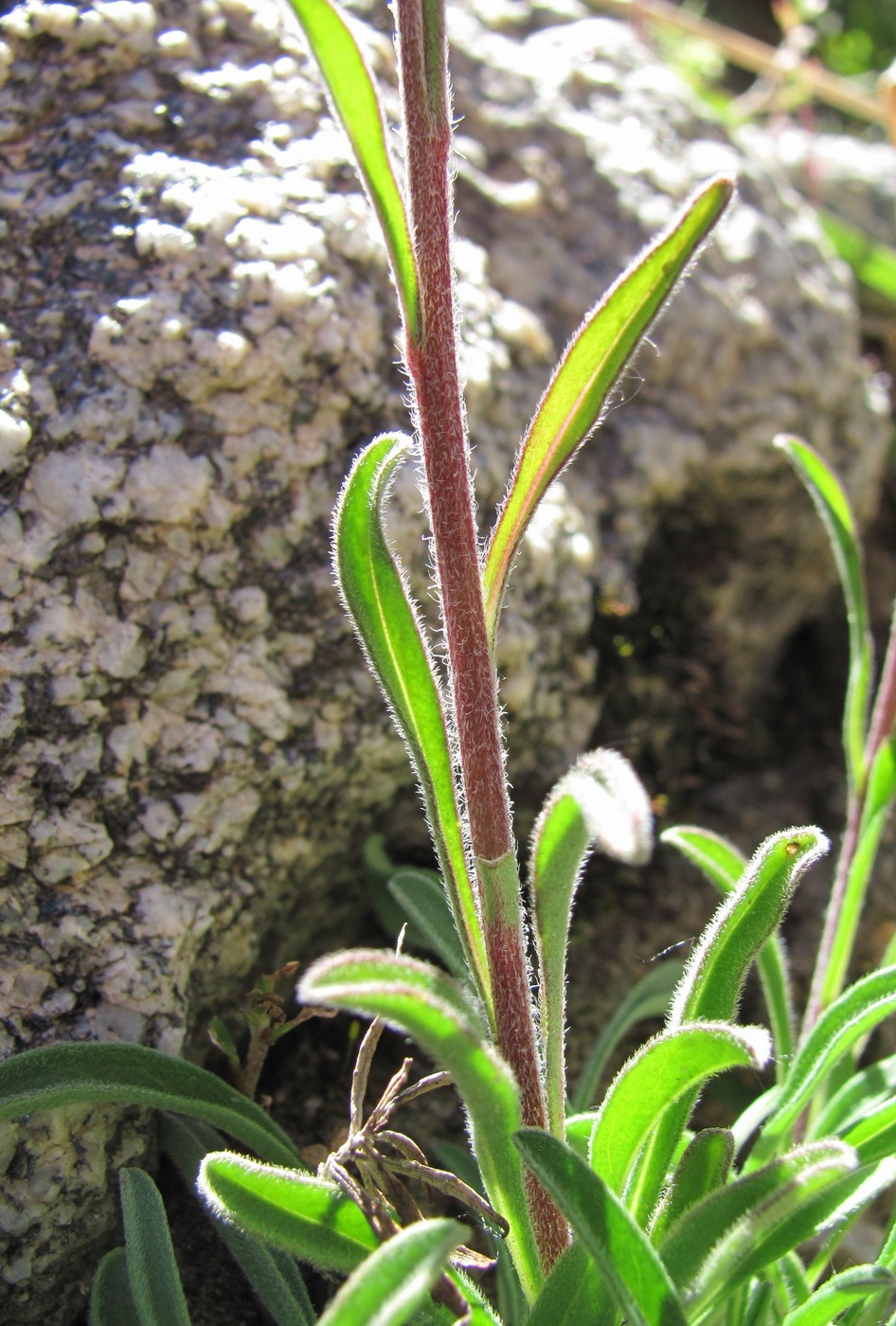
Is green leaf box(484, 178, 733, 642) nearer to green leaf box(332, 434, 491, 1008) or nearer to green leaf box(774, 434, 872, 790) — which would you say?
green leaf box(332, 434, 491, 1008)

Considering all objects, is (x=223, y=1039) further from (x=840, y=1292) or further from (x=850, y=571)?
(x=850, y=571)

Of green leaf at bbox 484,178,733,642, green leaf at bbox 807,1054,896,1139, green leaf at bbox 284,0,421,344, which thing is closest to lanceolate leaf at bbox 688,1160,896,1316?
green leaf at bbox 807,1054,896,1139

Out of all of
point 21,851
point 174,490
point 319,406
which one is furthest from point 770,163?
point 21,851

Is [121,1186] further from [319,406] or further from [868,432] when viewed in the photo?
[868,432]

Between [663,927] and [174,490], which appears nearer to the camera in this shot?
[174,490]

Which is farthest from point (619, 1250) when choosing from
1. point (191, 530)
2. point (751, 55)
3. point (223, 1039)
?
point (751, 55)

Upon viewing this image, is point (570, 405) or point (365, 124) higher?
point (365, 124)
